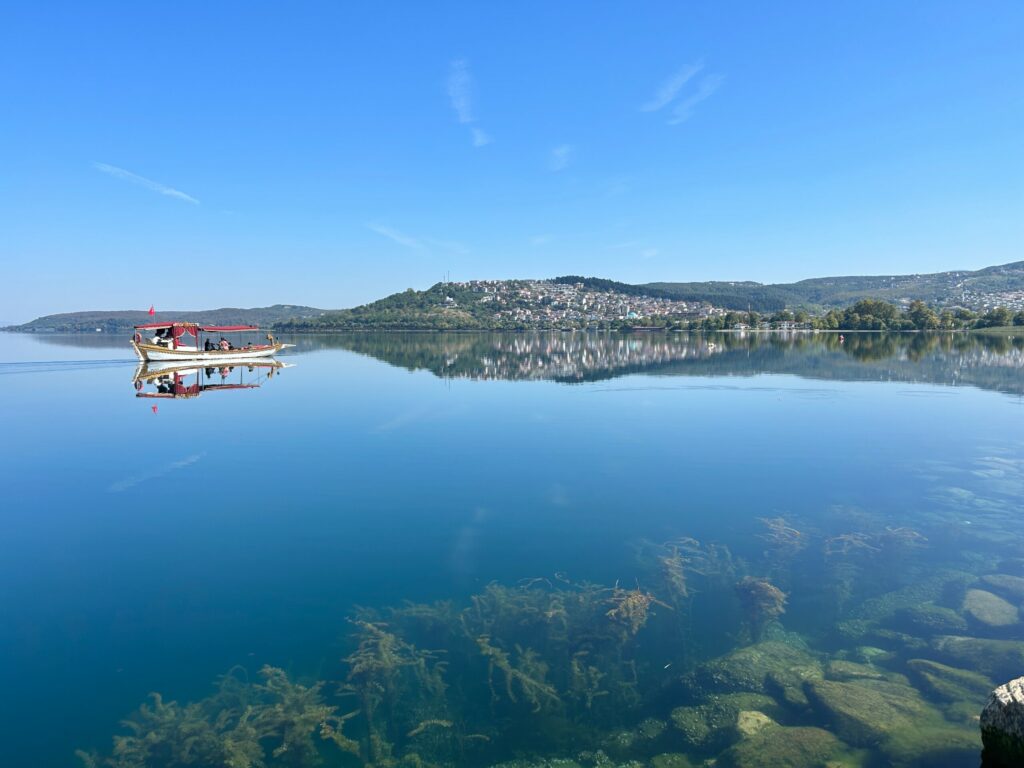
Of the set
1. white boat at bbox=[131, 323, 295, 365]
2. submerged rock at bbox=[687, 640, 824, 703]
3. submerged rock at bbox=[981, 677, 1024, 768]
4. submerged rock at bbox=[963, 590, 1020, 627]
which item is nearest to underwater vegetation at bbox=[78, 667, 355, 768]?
submerged rock at bbox=[687, 640, 824, 703]

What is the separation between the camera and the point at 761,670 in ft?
24.6

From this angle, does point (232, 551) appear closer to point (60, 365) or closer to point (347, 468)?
point (347, 468)

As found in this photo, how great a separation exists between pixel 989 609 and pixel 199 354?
182ft

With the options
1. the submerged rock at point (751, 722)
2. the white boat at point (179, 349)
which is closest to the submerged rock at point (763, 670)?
the submerged rock at point (751, 722)

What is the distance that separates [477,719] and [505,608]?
2.27 metres

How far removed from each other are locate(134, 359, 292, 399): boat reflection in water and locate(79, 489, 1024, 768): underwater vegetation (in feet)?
94.1

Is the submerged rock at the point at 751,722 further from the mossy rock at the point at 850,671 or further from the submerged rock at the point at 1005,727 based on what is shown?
the submerged rock at the point at 1005,727

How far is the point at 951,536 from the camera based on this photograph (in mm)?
11750

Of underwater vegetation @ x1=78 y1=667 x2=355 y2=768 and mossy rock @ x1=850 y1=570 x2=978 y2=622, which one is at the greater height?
A: underwater vegetation @ x1=78 y1=667 x2=355 y2=768

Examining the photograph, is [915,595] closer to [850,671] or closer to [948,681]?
[948,681]

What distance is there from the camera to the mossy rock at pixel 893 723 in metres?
6.02

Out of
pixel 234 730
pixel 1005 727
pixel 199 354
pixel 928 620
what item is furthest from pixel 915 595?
pixel 199 354

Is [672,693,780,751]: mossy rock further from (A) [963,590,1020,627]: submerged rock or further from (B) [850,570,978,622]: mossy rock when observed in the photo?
(A) [963,590,1020,627]: submerged rock

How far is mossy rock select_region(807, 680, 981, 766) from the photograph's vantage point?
6.02m
